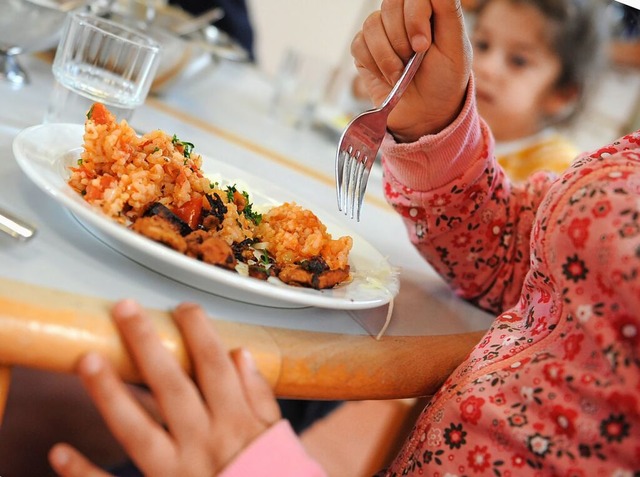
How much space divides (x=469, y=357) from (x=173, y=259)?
350mm

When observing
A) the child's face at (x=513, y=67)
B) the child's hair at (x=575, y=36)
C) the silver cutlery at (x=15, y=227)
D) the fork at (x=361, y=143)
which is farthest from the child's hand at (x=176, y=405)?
the child's hair at (x=575, y=36)

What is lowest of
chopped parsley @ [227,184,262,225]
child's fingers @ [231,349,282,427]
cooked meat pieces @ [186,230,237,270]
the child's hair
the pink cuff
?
child's fingers @ [231,349,282,427]

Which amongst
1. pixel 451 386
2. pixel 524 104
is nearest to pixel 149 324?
pixel 451 386

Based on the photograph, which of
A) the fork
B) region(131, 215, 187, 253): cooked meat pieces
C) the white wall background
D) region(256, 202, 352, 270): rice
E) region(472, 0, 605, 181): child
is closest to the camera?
region(131, 215, 187, 253): cooked meat pieces

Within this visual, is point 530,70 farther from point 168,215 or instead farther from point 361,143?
point 168,215

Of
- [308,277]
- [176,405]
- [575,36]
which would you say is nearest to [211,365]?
[176,405]

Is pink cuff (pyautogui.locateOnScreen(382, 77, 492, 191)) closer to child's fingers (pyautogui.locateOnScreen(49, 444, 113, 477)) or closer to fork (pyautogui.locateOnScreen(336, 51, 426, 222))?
fork (pyautogui.locateOnScreen(336, 51, 426, 222))

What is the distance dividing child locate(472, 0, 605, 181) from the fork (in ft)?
5.82

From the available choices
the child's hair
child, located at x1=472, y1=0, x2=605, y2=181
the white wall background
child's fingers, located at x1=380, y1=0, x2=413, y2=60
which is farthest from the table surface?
the white wall background

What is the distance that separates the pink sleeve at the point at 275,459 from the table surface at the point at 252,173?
110 millimetres

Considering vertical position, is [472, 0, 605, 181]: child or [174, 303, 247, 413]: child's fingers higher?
[472, 0, 605, 181]: child

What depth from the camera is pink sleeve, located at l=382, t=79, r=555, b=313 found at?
888 millimetres

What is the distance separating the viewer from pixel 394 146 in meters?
0.90

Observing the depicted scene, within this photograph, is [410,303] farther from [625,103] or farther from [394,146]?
[625,103]
